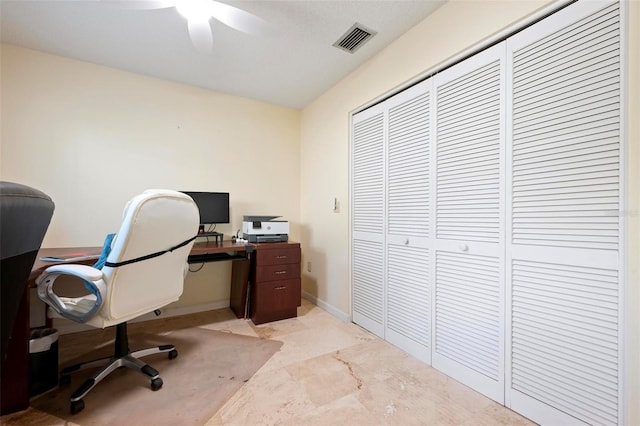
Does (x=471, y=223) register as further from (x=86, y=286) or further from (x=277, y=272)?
(x=86, y=286)

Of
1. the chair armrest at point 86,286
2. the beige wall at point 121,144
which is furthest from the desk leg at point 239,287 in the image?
the chair armrest at point 86,286

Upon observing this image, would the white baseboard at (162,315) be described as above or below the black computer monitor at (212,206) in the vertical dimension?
below

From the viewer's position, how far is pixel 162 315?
2850 mm

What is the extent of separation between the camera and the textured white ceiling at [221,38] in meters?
1.89

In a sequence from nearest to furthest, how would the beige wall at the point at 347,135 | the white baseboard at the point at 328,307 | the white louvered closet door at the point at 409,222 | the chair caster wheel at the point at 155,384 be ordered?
the beige wall at the point at 347,135 → the chair caster wheel at the point at 155,384 → the white louvered closet door at the point at 409,222 → the white baseboard at the point at 328,307

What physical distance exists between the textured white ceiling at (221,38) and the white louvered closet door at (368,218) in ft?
2.15

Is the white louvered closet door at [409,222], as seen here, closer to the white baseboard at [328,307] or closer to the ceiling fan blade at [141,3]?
the white baseboard at [328,307]

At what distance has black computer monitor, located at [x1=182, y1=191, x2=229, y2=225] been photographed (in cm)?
287

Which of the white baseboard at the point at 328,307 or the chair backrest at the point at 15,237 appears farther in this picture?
the white baseboard at the point at 328,307

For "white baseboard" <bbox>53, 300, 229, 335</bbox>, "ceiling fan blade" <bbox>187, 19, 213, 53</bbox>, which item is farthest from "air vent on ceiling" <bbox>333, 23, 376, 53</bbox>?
"white baseboard" <bbox>53, 300, 229, 335</bbox>

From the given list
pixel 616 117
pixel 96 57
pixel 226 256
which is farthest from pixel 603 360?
pixel 96 57

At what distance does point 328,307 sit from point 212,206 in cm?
169

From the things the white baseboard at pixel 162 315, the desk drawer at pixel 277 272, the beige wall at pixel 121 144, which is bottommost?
the white baseboard at pixel 162 315

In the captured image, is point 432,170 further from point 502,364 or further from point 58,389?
point 58,389
